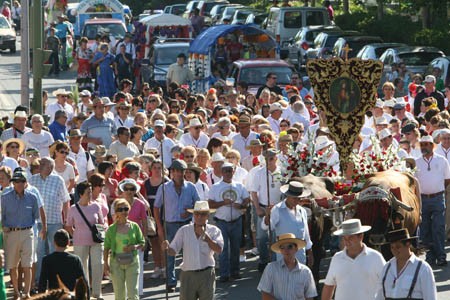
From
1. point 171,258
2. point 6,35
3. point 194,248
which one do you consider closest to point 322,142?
point 171,258

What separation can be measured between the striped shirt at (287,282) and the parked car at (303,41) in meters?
33.6

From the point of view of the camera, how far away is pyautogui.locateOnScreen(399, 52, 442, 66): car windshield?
36.7m

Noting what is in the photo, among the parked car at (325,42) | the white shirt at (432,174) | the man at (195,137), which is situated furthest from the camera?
the parked car at (325,42)

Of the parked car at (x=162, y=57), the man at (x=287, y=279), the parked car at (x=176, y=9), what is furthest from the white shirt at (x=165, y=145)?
the parked car at (x=176, y=9)

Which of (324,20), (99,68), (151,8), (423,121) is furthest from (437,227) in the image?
(151,8)

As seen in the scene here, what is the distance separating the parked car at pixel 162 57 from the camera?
40031mm

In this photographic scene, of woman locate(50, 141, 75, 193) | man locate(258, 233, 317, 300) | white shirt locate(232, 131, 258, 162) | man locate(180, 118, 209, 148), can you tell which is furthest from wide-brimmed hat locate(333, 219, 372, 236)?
man locate(180, 118, 209, 148)

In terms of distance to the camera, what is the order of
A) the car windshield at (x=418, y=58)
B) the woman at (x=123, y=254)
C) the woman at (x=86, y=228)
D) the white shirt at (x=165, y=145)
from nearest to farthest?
the woman at (x=123, y=254) → the woman at (x=86, y=228) → the white shirt at (x=165, y=145) → the car windshield at (x=418, y=58)

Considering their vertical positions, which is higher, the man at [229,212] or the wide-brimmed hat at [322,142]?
the wide-brimmed hat at [322,142]

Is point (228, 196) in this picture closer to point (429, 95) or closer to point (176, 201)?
point (176, 201)

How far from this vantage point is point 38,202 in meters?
16.7

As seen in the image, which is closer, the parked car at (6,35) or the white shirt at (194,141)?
the white shirt at (194,141)

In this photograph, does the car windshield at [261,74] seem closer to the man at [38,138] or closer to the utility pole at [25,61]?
the utility pole at [25,61]

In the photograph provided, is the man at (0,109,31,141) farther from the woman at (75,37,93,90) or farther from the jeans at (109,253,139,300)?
the woman at (75,37,93,90)
